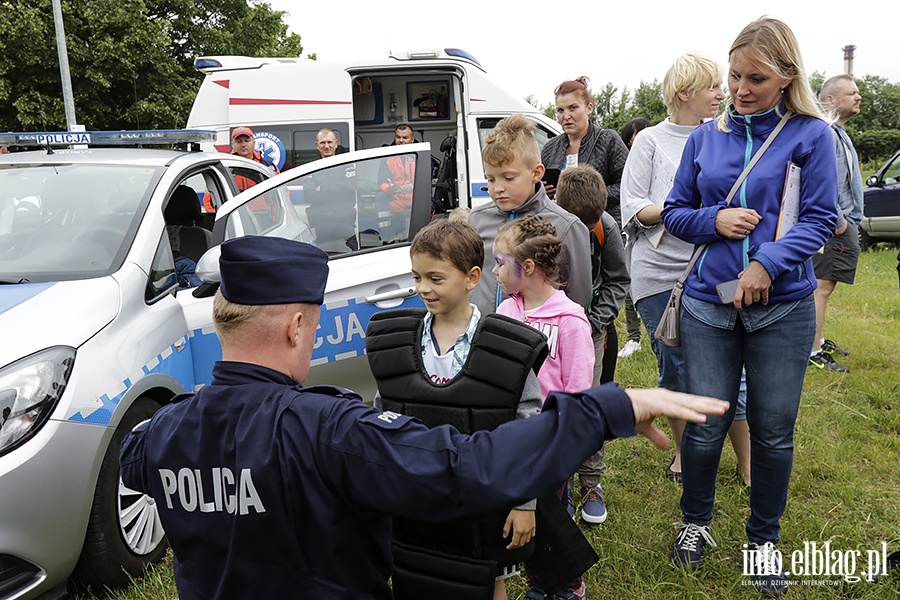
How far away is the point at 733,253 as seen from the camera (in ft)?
8.38

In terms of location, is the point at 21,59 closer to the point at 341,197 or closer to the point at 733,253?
the point at 341,197

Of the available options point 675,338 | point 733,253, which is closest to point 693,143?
point 733,253

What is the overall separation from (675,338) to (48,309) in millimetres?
2445

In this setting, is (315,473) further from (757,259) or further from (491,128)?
(491,128)

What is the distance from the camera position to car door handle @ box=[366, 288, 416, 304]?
Answer: 3678mm

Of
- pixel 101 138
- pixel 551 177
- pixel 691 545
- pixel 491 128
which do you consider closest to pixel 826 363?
pixel 551 177

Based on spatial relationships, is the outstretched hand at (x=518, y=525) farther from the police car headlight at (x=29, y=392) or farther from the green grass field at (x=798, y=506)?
the police car headlight at (x=29, y=392)

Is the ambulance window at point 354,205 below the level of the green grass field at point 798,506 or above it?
above

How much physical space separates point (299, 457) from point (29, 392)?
1620mm

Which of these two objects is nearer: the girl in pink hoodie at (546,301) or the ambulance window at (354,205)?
the girl in pink hoodie at (546,301)

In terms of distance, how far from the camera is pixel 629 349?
19.1 ft

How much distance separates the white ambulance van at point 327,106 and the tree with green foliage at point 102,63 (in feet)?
32.7

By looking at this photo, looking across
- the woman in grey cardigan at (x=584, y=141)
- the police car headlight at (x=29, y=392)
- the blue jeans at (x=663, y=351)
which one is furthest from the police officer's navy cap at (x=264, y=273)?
the woman in grey cardigan at (x=584, y=141)

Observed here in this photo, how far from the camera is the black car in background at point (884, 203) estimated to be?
11117 millimetres
